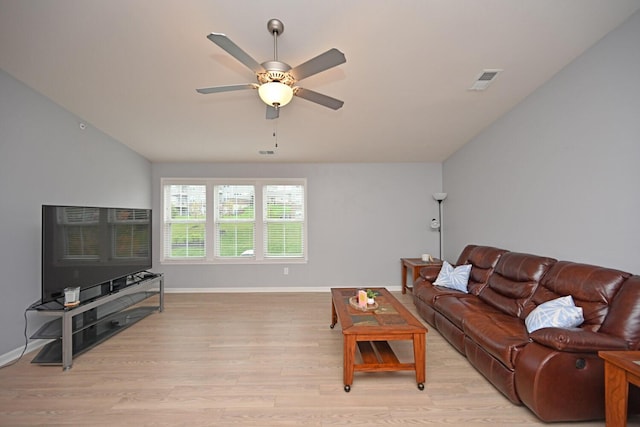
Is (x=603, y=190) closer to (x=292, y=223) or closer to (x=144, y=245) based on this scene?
(x=292, y=223)

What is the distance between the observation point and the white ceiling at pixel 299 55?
213 cm

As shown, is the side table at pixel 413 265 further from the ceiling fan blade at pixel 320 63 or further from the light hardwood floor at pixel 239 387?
the ceiling fan blade at pixel 320 63

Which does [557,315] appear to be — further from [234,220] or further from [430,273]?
[234,220]

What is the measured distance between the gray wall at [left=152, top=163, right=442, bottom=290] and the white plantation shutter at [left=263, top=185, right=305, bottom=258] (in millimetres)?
193

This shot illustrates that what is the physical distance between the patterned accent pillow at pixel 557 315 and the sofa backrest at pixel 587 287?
0.22ft

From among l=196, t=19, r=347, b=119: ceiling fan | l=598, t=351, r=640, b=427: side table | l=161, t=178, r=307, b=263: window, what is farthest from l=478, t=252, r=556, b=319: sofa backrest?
l=161, t=178, r=307, b=263: window

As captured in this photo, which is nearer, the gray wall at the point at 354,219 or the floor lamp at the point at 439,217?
the floor lamp at the point at 439,217

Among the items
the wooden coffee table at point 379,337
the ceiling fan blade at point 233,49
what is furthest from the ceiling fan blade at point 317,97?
the wooden coffee table at point 379,337

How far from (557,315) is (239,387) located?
2581mm

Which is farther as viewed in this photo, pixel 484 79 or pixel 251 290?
pixel 251 290

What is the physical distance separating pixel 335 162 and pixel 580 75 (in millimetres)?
3477

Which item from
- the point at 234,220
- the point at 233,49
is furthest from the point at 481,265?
the point at 234,220

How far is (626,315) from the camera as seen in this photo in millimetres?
1948

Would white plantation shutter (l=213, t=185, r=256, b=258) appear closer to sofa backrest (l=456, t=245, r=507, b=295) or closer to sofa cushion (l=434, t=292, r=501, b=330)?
sofa cushion (l=434, t=292, r=501, b=330)
